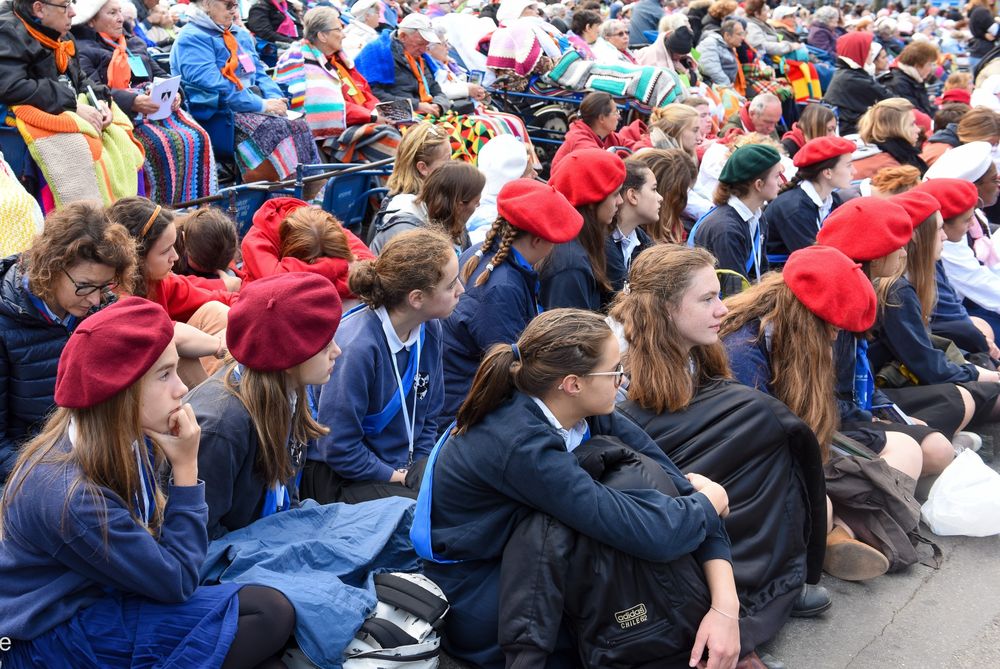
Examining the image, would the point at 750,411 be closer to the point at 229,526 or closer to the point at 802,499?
the point at 802,499

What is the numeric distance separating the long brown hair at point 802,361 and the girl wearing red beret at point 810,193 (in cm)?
246

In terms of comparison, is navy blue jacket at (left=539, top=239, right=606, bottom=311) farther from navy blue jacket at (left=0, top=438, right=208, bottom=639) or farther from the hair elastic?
navy blue jacket at (left=0, top=438, right=208, bottom=639)

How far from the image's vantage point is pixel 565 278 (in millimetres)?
4699

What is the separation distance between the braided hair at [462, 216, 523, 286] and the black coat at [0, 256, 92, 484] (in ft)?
5.70

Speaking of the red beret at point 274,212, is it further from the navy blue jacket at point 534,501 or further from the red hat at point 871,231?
the red hat at point 871,231

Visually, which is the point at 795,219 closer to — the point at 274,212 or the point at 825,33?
the point at 274,212

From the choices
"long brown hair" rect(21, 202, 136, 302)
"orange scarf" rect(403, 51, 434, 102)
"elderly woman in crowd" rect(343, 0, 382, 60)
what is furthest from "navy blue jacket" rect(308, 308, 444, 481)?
"elderly woman in crowd" rect(343, 0, 382, 60)

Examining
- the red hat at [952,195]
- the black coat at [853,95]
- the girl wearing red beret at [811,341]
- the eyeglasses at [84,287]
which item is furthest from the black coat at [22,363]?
the black coat at [853,95]

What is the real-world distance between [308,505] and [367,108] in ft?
18.3

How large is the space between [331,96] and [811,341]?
515cm

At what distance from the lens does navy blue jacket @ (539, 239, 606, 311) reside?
15.4 feet

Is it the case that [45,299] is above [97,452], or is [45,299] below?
below

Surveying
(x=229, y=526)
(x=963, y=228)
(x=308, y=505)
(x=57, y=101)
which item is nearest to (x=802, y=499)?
(x=308, y=505)

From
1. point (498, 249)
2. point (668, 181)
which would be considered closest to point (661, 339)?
point (498, 249)
